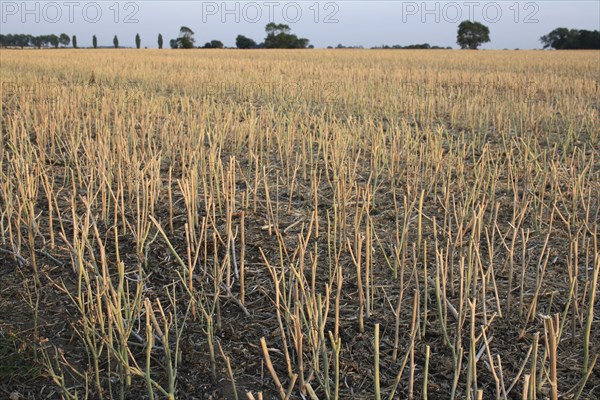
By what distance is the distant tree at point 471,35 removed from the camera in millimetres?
60375

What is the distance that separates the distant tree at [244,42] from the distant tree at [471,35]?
20740 millimetres

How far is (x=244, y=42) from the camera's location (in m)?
59.9

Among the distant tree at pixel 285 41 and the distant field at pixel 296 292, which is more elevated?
the distant tree at pixel 285 41

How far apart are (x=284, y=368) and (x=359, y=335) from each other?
0.32m

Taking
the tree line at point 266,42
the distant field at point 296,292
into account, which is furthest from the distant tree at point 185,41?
the distant field at point 296,292

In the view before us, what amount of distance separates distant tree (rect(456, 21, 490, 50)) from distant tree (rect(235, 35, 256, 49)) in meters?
20.7

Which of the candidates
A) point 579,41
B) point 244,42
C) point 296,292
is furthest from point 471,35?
point 296,292

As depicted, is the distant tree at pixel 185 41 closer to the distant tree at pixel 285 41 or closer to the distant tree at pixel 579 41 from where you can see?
the distant tree at pixel 285 41

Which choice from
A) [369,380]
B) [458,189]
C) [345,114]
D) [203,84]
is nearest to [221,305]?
[369,380]

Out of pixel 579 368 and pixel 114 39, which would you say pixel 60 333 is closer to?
pixel 579 368

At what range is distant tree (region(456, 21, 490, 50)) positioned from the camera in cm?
6038

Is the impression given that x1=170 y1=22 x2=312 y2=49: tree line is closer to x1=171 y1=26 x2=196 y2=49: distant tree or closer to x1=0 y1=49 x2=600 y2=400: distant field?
x1=171 y1=26 x2=196 y2=49: distant tree

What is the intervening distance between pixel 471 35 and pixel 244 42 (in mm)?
22528

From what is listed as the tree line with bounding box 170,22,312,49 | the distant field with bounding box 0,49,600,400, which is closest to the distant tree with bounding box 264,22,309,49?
the tree line with bounding box 170,22,312,49
